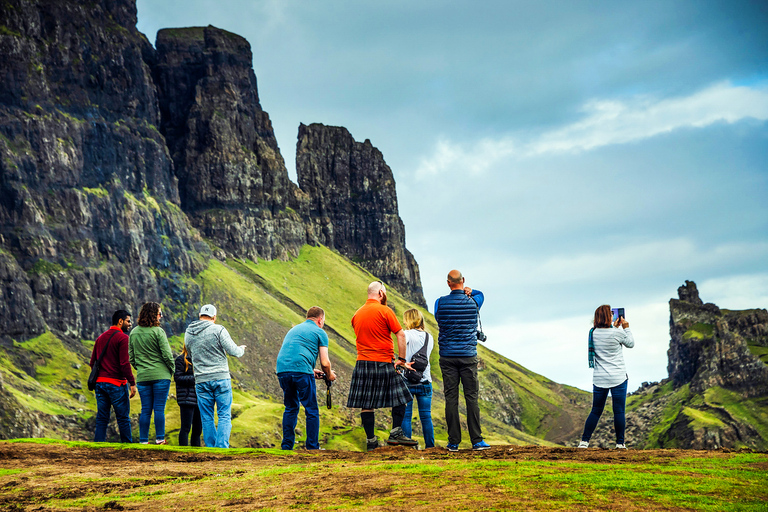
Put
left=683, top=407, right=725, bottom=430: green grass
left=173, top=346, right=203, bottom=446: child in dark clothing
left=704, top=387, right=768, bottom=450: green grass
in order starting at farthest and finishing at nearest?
left=704, top=387, right=768, bottom=450: green grass → left=683, top=407, right=725, bottom=430: green grass → left=173, top=346, right=203, bottom=446: child in dark clothing

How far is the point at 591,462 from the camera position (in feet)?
45.4

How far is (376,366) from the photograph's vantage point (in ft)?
55.2

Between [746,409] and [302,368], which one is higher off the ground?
[302,368]

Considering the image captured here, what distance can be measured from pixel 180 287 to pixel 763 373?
6966 inches

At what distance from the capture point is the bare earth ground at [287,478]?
10.1 metres

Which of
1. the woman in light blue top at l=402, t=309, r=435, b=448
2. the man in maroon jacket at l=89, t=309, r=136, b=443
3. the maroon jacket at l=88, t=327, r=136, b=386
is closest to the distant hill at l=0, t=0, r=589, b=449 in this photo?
the man in maroon jacket at l=89, t=309, r=136, b=443

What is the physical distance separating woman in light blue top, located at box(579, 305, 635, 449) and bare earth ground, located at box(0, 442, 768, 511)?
2.37m

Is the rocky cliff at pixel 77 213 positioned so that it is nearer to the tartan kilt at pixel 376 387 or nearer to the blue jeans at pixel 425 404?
the blue jeans at pixel 425 404

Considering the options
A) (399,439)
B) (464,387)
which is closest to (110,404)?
(399,439)

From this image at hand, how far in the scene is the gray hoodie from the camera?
59.9ft

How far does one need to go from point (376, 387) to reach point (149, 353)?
24.0 ft

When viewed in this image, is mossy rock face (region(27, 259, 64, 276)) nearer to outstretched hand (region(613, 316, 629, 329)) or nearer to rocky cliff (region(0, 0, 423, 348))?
rocky cliff (region(0, 0, 423, 348))

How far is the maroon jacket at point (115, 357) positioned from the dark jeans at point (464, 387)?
967cm

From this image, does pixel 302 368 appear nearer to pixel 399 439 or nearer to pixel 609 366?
pixel 399 439
